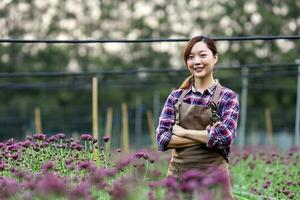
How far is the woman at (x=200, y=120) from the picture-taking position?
3.59 metres

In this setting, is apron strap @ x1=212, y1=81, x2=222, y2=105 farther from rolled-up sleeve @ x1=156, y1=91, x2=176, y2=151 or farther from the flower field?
the flower field

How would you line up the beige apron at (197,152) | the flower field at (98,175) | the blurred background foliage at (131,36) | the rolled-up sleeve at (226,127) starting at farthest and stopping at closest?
1. the blurred background foliage at (131,36)
2. the beige apron at (197,152)
3. the rolled-up sleeve at (226,127)
4. the flower field at (98,175)

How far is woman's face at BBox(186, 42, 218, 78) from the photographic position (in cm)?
369

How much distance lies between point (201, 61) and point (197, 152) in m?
0.50

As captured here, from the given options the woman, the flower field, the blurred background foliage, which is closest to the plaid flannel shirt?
the woman

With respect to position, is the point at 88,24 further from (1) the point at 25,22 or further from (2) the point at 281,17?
(2) the point at 281,17

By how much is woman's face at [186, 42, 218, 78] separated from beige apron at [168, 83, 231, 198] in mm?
122

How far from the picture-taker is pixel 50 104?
27.2 metres

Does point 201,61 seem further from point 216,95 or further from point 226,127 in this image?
point 226,127

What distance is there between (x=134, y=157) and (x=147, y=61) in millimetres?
25824

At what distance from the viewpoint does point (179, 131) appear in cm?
364

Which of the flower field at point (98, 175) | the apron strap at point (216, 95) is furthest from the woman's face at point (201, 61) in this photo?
the flower field at point (98, 175)

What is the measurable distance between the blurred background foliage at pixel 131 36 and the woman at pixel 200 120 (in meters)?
23.3

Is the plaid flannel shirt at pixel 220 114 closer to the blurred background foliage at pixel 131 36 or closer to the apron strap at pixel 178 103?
the apron strap at pixel 178 103
